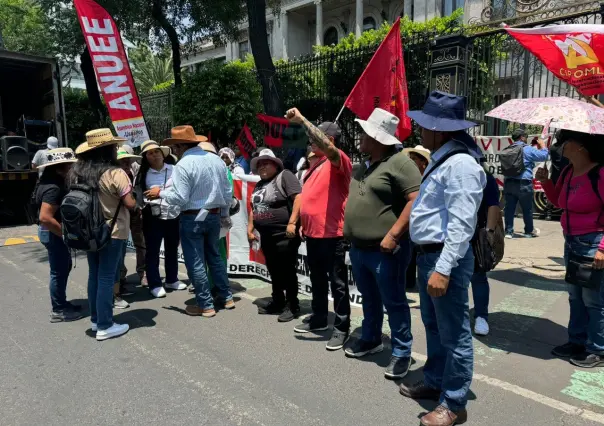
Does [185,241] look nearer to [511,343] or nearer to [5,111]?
[511,343]

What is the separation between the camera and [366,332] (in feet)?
12.4

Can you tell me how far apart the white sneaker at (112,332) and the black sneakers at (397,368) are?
2.45 m

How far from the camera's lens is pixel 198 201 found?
15.0ft

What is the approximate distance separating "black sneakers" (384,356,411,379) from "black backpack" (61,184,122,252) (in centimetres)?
255

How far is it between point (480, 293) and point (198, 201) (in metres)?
2.79

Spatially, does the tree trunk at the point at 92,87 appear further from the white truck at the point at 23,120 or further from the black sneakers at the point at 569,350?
the black sneakers at the point at 569,350

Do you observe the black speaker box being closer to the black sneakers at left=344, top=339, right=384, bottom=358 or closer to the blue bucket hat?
the black sneakers at left=344, top=339, right=384, bottom=358

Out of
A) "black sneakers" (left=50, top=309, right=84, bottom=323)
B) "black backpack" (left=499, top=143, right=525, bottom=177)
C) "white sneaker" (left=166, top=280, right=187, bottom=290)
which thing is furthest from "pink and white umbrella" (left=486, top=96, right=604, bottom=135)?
"black backpack" (left=499, top=143, right=525, bottom=177)

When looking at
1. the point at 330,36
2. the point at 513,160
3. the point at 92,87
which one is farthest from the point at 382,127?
the point at 330,36

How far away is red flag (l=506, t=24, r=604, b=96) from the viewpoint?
14.3ft

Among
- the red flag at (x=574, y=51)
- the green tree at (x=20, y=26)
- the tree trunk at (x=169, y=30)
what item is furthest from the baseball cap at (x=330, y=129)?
the green tree at (x=20, y=26)

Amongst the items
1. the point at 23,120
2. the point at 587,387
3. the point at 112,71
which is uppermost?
the point at 112,71

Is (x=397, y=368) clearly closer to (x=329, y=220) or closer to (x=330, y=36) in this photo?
(x=329, y=220)

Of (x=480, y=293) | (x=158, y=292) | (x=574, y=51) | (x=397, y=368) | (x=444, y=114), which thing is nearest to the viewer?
(x=444, y=114)
